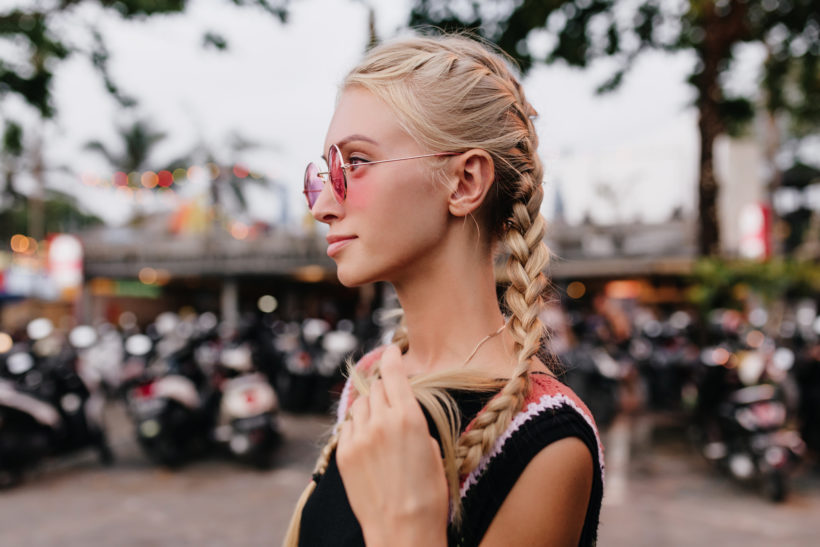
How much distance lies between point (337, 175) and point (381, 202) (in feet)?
0.29

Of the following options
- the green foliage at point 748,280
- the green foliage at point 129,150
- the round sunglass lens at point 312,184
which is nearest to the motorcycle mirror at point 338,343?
the green foliage at point 748,280

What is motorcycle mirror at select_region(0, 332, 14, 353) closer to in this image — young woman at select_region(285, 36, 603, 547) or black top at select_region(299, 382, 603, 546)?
young woman at select_region(285, 36, 603, 547)

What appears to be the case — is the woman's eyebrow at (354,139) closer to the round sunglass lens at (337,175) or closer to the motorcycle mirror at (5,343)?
the round sunglass lens at (337,175)

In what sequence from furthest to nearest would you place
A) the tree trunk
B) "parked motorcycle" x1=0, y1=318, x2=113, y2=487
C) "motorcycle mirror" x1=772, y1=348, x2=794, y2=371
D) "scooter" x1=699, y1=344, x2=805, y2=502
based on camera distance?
1. the tree trunk
2. "parked motorcycle" x1=0, y1=318, x2=113, y2=487
3. "motorcycle mirror" x1=772, y1=348, x2=794, y2=371
4. "scooter" x1=699, y1=344, x2=805, y2=502

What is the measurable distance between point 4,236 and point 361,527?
30944mm

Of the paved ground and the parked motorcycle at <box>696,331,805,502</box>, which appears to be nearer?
the paved ground

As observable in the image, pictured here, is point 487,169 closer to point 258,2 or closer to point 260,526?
point 260,526

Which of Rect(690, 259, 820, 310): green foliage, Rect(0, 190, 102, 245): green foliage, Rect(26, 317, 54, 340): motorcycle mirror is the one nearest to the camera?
Rect(690, 259, 820, 310): green foliage

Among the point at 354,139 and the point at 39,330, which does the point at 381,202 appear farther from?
the point at 39,330

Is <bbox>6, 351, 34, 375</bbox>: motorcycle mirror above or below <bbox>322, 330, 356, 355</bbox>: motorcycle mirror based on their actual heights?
above

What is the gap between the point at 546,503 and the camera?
81 cm

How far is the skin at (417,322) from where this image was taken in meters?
0.79

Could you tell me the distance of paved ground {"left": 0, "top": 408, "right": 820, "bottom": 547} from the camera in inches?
162

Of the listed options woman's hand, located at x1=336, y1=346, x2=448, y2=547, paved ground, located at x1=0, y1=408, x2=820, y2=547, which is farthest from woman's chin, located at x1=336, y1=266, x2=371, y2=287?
paved ground, located at x1=0, y1=408, x2=820, y2=547
